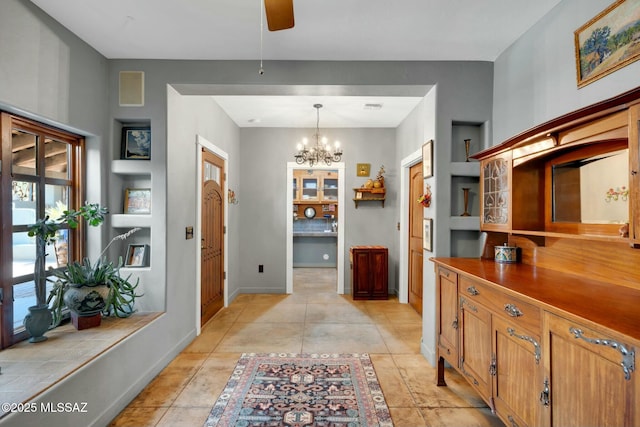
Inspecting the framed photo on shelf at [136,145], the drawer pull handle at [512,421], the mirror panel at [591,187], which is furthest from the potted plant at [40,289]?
the mirror panel at [591,187]

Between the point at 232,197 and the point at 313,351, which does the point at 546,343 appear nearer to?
the point at 313,351

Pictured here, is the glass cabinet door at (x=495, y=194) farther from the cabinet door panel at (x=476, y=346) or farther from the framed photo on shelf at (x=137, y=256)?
the framed photo on shelf at (x=137, y=256)

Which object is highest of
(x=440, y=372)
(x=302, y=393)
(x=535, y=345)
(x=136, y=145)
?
(x=136, y=145)

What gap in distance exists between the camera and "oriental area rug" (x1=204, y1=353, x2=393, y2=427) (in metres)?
2.00

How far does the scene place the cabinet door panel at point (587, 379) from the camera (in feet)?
3.29

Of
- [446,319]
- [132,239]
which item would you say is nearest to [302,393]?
[446,319]

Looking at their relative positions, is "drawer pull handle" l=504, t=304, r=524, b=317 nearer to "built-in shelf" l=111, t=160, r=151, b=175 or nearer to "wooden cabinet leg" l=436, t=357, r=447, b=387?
"wooden cabinet leg" l=436, t=357, r=447, b=387

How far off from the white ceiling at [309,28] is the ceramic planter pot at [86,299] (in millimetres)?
1946

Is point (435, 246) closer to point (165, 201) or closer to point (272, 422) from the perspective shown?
point (272, 422)

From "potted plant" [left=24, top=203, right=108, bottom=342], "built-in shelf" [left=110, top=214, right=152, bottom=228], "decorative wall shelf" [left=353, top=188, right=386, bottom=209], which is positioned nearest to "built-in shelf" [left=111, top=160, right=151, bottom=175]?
"built-in shelf" [left=110, top=214, right=152, bottom=228]

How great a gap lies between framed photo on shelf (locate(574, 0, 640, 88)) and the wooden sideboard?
118cm

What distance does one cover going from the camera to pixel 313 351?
9.72 feet

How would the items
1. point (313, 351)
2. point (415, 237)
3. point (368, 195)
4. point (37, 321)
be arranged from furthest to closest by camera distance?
1. point (368, 195)
2. point (415, 237)
3. point (313, 351)
4. point (37, 321)

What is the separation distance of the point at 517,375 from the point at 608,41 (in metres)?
1.84
